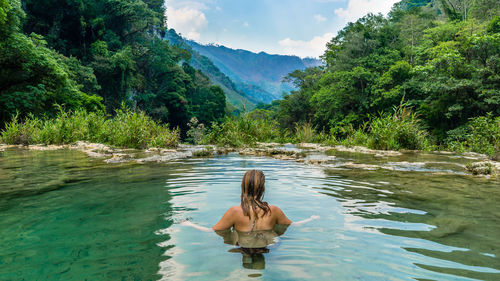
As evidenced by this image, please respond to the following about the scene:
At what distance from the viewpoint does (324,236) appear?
3.18 metres

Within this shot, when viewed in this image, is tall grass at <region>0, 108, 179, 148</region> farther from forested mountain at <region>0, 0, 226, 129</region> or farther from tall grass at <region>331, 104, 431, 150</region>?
tall grass at <region>331, 104, 431, 150</region>

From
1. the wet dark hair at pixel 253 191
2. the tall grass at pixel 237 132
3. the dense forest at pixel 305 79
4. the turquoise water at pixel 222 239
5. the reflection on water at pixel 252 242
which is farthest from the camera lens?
the dense forest at pixel 305 79

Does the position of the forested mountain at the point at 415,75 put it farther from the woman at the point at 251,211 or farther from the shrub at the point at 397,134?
the woman at the point at 251,211

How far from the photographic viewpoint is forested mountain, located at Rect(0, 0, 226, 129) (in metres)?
20.9

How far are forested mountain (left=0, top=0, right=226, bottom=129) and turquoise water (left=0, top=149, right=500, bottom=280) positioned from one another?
1666 centimetres

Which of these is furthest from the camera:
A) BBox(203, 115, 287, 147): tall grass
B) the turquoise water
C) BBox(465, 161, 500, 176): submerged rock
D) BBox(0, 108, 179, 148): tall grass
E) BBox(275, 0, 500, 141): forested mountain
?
BBox(275, 0, 500, 141): forested mountain

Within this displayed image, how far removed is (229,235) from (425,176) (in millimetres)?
5035

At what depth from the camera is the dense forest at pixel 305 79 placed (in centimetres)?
1536

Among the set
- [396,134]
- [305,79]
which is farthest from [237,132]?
[305,79]

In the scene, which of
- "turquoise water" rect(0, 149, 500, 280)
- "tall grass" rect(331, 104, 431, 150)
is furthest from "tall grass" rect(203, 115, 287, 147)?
"turquoise water" rect(0, 149, 500, 280)

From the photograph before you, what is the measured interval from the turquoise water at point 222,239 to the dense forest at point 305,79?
249 inches

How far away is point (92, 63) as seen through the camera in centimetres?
3306

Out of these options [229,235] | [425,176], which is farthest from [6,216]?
[425,176]

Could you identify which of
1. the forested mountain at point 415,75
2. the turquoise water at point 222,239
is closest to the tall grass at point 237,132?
the forested mountain at point 415,75
